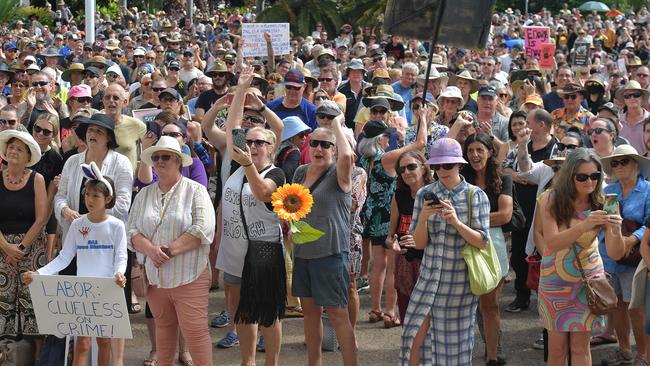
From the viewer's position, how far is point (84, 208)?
760 centimetres

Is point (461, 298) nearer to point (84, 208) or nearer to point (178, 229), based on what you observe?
point (178, 229)

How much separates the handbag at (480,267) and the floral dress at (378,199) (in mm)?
2088

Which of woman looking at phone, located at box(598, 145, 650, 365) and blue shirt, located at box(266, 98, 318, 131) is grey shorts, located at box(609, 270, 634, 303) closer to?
woman looking at phone, located at box(598, 145, 650, 365)

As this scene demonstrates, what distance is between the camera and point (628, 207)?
7523 mm

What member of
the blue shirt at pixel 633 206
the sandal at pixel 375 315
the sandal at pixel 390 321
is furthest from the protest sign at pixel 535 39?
the blue shirt at pixel 633 206

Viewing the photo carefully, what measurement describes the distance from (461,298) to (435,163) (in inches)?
35.9

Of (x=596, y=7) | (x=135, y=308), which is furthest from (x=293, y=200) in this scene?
(x=596, y=7)

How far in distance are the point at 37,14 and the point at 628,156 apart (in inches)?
1187

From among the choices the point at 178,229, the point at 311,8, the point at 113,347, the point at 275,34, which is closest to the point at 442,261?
the point at 178,229

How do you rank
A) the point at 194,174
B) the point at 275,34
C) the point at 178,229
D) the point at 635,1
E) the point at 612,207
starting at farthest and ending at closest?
the point at 635,1
the point at 275,34
the point at 194,174
the point at 178,229
the point at 612,207

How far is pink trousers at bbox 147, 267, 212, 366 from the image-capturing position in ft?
22.9

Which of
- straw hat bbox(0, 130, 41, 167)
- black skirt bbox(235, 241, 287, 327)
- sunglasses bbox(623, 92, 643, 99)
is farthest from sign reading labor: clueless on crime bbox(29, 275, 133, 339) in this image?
sunglasses bbox(623, 92, 643, 99)

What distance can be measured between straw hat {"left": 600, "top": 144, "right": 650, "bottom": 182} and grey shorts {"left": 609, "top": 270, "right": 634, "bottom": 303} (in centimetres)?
71

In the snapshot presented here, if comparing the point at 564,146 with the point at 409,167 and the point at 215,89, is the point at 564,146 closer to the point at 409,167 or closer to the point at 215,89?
the point at 409,167
